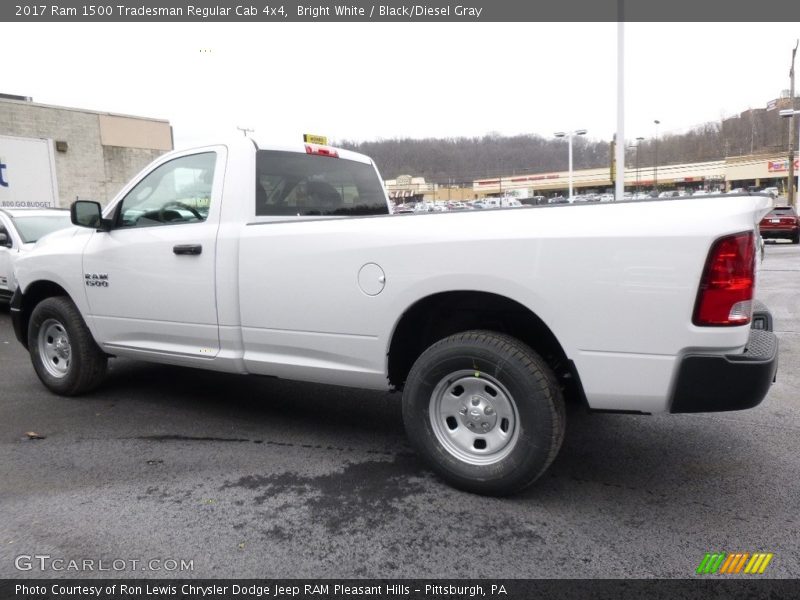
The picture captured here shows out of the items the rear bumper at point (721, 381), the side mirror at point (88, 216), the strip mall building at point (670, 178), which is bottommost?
the rear bumper at point (721, 381)

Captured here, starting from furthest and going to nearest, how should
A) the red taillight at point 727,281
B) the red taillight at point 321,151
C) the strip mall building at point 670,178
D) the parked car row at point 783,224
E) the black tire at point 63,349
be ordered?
the strip mall building at point 670,178 < the parked car row at point 783,224 < the black tire at point 63,349 < the red taillight at point 321,151 < the red taillight at point 727,281

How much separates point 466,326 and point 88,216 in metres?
2.99

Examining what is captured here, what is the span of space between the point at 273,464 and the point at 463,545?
141cm

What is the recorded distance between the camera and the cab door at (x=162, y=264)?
4.03 metres

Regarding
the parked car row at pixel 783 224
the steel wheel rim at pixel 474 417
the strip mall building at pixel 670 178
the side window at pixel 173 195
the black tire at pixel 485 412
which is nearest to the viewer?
the black tire at pixel 485 412

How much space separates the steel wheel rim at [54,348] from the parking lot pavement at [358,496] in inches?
16.3

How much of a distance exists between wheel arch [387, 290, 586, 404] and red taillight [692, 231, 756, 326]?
27.2 inches

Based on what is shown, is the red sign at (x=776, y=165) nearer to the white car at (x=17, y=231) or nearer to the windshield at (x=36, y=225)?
the windshield at (x=36, y=225)

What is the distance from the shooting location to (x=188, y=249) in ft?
13.1

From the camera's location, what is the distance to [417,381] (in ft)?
10.6

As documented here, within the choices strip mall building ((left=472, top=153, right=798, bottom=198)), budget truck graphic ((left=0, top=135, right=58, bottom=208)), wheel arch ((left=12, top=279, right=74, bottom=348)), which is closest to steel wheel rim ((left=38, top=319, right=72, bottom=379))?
wheel arch ((left=12, top=279, right=74, bottom=348))

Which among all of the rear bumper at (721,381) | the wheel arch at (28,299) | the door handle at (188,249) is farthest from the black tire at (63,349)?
the rear bumper at (721,381)

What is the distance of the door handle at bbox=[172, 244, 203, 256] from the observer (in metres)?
3.97

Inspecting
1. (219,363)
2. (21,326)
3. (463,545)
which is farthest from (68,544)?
(21,326)
